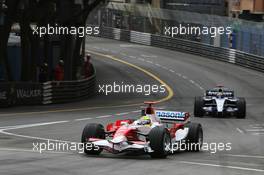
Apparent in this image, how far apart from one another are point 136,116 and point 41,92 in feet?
21.5

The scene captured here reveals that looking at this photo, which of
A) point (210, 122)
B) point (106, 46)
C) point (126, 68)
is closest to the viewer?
point (210, 122)

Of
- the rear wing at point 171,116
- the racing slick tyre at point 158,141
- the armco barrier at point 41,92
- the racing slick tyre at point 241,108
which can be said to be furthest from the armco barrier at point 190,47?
the racing slick tyre at point 158,141

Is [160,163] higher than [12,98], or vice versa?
[160,163]

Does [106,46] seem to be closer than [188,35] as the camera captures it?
No

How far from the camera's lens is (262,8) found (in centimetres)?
7062

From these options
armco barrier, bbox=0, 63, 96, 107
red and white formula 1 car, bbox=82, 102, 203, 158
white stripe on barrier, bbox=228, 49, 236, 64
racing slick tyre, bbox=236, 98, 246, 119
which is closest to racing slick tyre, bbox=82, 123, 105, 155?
red and white formula 1 car, bbox=82, 102, 203, 158

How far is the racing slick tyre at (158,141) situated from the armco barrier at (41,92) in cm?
1718

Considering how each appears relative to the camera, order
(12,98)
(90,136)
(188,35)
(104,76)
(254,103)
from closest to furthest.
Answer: (90,136) < (12,98) < (254,103) < (104,76) < (188,35)

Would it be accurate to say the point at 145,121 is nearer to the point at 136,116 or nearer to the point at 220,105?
the point at 220,105

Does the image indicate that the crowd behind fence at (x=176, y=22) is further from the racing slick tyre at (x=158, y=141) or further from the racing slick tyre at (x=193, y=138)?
the racing slick tyre at (x=158, y=141)

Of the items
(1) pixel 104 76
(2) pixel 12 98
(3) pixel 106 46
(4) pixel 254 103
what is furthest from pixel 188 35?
(2) pixel 12 98

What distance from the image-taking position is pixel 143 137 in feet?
56.7

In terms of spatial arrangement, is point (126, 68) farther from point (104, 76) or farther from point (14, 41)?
point (14, 41)

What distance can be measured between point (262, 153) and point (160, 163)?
13.1 feet
